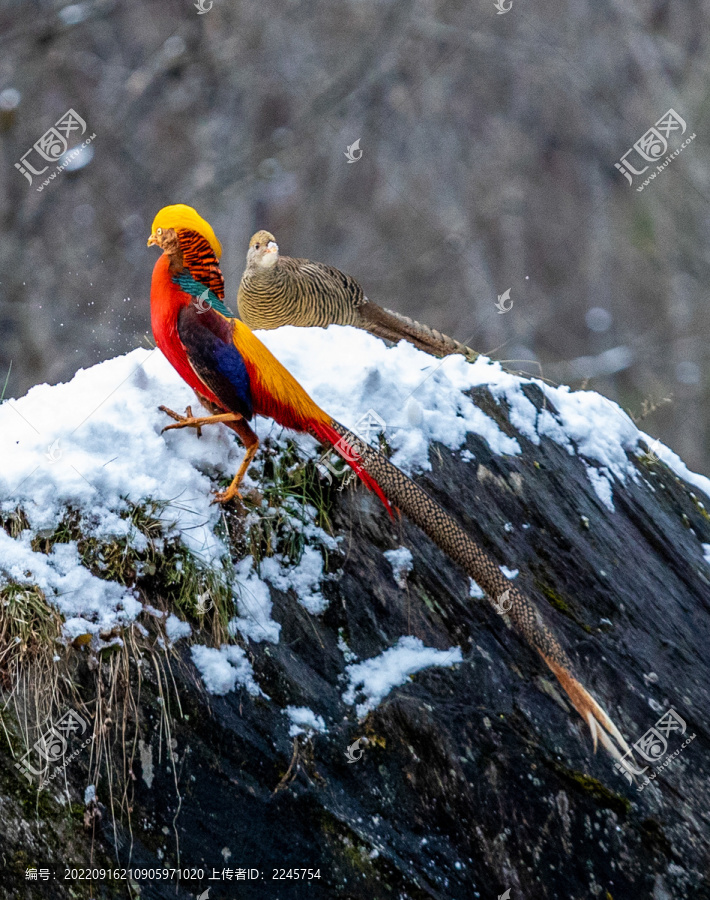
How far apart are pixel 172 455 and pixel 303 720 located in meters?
0.89

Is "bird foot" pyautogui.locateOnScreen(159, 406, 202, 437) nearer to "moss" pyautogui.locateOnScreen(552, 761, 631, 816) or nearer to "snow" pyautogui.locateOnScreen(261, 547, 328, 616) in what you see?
"snow" pyautogui.locateOnScreen(261, 547, 328, 616)

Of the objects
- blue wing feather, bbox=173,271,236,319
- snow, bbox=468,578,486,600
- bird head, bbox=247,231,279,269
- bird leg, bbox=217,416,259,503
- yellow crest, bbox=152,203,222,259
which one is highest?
bird head, bbox=247,231,279,269

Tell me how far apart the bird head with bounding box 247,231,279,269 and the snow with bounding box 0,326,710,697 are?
3.55 ft

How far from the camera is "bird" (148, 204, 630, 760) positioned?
231cm

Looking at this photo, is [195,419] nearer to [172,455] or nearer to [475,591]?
[172,455]

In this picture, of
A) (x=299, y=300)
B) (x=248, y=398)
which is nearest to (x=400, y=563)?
(x=248, y=398)

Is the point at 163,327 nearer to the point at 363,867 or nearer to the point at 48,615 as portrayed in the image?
the point at 48,615

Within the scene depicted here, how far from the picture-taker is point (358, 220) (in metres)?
13.3

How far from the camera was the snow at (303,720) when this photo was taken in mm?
2250

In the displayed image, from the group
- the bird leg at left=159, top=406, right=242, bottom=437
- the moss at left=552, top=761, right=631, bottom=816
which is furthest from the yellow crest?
the moss at left=552, top=761, right=631, bottom=816

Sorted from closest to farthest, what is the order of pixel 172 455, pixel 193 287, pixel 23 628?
pixel 23 628 < pixel 193 287 < pixel 172 455

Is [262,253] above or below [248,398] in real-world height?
above

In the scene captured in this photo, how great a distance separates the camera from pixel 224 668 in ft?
7.34

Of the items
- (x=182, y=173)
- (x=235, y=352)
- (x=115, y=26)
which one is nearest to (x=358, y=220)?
(x=182, y=173)
